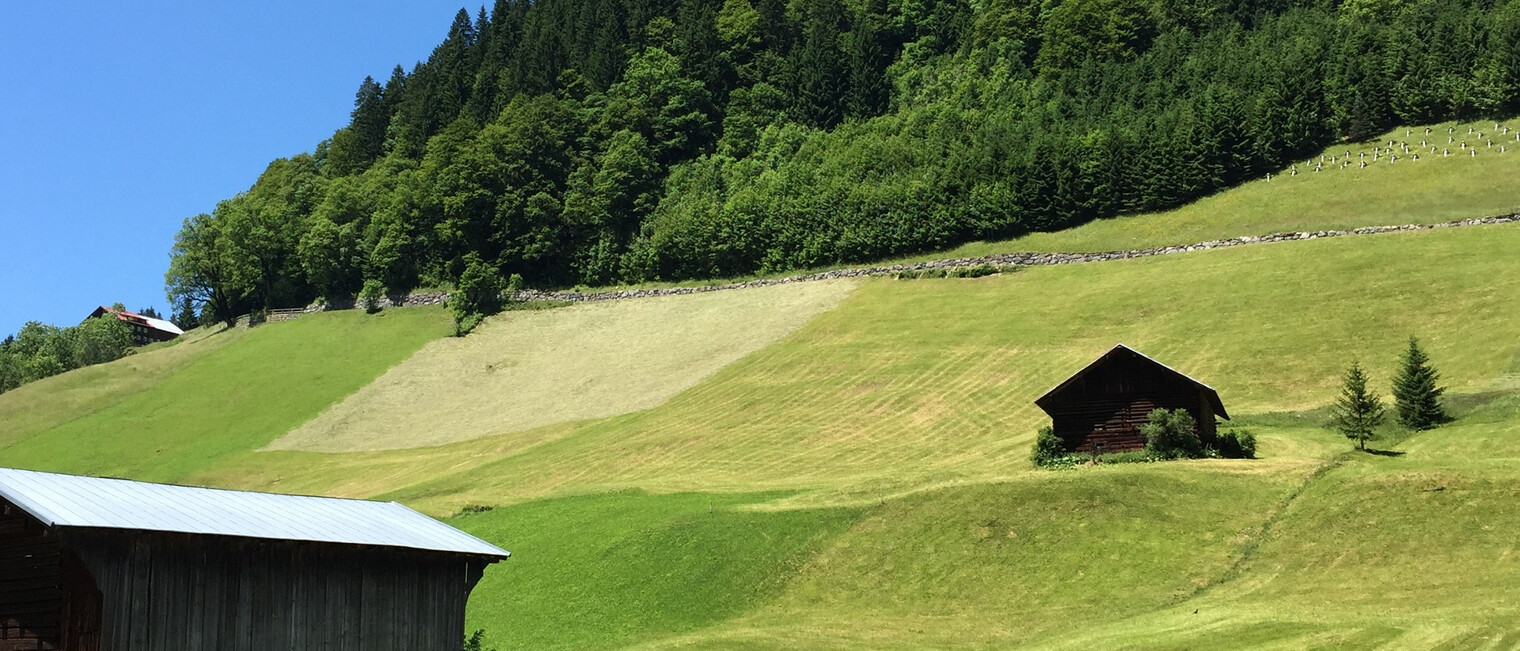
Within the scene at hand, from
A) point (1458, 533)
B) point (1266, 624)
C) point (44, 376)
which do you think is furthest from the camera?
point (44, 376)

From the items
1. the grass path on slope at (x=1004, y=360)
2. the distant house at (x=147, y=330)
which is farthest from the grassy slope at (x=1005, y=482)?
the distant house at (x=147, y=330)

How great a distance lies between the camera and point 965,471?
54.1 meters

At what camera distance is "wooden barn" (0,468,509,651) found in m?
19.1

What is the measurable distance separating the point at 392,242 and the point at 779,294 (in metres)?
49.1

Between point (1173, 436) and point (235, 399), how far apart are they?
7656 centimetres

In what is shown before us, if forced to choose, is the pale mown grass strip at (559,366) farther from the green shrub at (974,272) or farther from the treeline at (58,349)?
the treeline at (58,349)

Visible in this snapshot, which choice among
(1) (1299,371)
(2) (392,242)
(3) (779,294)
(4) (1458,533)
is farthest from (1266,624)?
(2) (392,242)

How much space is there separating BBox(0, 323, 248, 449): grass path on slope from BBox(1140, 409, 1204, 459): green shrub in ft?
271

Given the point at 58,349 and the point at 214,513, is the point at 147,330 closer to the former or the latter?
the point at 58,349

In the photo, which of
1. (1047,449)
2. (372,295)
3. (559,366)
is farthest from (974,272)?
(372,295)

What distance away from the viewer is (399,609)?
23828 millimetres

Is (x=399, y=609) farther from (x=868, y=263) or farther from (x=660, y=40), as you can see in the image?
(x=660, y=40)

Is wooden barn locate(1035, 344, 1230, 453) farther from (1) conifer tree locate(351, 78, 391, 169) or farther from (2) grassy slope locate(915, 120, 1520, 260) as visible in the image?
(1) conifer tree locate(351, 78, 391, 169)

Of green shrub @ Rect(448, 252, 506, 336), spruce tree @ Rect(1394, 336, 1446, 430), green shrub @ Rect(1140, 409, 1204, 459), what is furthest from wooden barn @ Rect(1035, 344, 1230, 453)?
green shrub @ Rect(448, 252, 506, 336)
